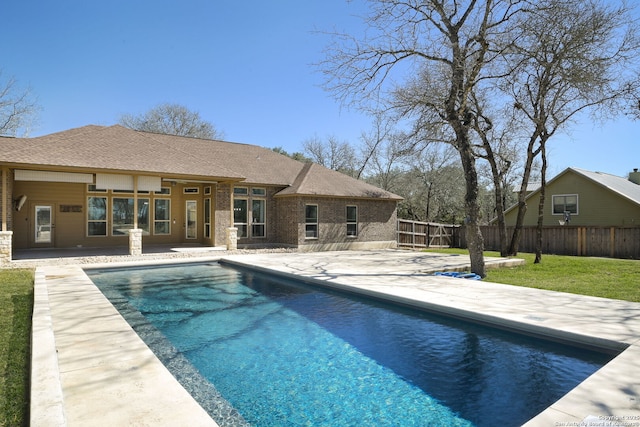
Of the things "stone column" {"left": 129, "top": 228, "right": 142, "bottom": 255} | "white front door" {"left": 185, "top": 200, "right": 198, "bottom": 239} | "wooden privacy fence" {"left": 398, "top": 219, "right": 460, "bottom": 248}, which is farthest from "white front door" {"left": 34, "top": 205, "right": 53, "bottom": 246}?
"wooden privacy fence" {"left": 398, "top": 219, "right": 460, "bottom": 248}

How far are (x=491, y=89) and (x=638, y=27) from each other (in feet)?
16.5

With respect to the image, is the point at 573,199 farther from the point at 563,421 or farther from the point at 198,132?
the point at 198,132

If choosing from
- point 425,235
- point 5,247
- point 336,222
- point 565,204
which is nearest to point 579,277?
point 336,222

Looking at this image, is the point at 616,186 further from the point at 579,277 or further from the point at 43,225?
the point at 43,225

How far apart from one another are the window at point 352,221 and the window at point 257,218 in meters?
4.26

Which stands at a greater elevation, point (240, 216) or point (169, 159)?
point (169, 159)

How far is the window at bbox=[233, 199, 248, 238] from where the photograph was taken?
58.8ft

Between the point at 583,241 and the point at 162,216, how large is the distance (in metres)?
19.7

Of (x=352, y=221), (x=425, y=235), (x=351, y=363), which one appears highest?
(x=352, y=221)

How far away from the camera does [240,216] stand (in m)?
18.1

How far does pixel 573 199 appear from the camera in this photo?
23000 mm

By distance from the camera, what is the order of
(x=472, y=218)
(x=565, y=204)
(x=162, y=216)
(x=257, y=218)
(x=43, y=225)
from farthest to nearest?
(x=565, y=204) < (x=257, y=218) < (x=162, y=216) < (x=43, y=225) < (x=472, y=218)

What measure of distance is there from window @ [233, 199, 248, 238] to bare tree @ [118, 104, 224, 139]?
19442 mm

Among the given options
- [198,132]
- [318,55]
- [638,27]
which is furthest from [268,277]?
[198,132]
